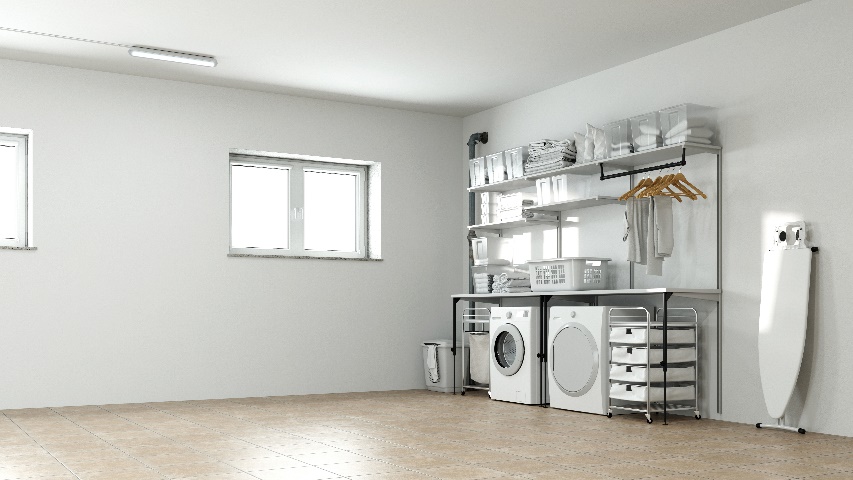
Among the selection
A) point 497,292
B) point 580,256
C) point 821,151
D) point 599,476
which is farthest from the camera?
point 497,292

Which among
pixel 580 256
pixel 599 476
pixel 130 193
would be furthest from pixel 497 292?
pixel 599 476

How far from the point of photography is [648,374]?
→ 5.89 metres

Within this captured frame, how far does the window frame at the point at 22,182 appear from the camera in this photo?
7.05m

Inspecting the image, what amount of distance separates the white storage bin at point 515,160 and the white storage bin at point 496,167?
6 cm

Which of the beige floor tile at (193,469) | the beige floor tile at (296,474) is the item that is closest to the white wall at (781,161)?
the beige floor tile at (296,474)

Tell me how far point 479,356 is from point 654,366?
221 cm

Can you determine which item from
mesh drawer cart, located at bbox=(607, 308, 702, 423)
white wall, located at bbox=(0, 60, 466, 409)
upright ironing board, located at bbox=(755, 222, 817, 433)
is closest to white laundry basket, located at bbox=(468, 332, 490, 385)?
white wall, located at bbox=(0, 60, 466, 409)

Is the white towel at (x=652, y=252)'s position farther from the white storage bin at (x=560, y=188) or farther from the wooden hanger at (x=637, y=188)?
the white storage bin at (x=560, y=188)

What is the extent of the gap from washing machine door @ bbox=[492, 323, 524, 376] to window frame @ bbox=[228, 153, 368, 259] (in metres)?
1.79

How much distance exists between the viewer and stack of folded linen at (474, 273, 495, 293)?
26.0 feet

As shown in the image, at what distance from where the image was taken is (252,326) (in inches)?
307

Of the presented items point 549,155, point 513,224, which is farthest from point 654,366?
point 513,224

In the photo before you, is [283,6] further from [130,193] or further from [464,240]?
[464,240]

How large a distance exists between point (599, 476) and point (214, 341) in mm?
4467
